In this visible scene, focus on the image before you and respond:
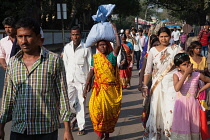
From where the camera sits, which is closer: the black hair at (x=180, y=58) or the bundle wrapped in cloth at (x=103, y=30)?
the black hair at (x=180, y=58)

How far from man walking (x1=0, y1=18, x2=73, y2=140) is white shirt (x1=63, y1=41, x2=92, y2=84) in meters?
3.04

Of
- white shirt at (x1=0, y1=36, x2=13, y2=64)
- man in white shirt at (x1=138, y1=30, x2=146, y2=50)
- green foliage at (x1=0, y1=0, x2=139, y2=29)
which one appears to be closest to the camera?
white shirt at (x1=0, y1=36, x2=13, y2=64)

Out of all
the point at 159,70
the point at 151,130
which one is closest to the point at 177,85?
the point at 159,70

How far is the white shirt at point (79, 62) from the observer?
616cm

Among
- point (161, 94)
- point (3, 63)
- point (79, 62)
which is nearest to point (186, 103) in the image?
point (161, 94)

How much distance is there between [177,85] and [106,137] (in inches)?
58.9

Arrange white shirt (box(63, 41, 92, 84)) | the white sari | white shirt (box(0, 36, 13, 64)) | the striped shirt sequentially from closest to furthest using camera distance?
the striped shirt, the white sari, white shirt (box(0, 36, 13, 64)), white shirt (box(63, 41, 92, 84))

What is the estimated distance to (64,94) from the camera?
310cm

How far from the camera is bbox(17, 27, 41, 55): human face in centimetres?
300

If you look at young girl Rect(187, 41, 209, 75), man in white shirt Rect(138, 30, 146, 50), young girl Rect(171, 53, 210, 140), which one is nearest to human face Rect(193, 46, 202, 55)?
young girl Rect(187, 41, 209, 75)

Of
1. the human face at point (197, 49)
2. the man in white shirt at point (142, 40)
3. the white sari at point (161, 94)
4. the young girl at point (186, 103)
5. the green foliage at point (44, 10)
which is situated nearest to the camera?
the young girl at point (186, 103)

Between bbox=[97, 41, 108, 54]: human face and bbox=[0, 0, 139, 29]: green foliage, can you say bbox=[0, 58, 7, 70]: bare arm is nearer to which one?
bbox=[97, 41, 108, 54]: human face

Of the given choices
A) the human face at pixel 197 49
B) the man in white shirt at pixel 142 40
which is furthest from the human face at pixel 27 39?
the man in white shirt at pixel 142 40

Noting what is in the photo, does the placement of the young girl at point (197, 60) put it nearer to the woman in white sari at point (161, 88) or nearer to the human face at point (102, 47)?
the woman in white sari at point (161, 88)
